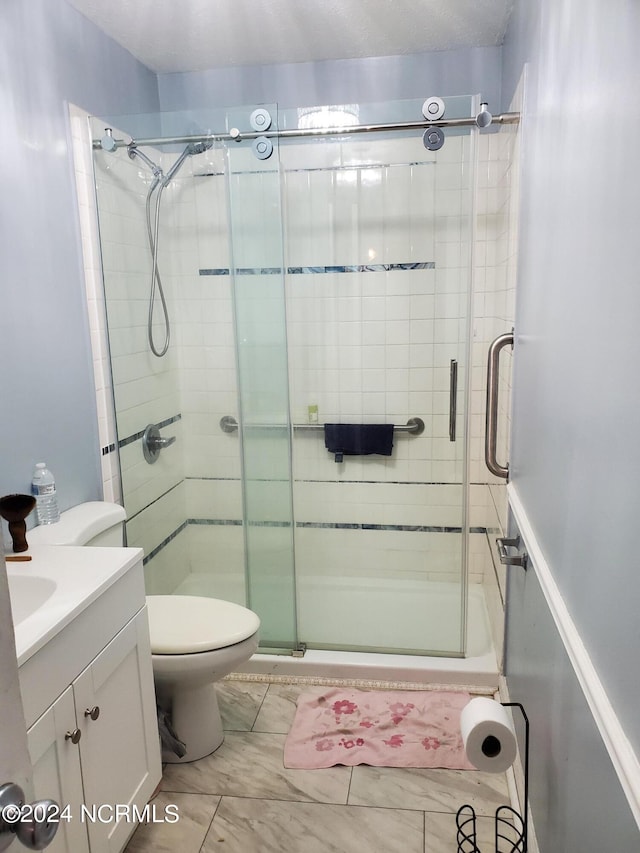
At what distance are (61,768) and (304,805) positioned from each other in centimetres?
86

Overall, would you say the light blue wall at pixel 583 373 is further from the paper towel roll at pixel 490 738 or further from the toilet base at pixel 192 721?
the toilet base at pixel 192 721

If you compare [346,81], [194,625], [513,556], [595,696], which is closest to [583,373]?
[595,696]

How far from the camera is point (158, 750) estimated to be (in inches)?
73.5

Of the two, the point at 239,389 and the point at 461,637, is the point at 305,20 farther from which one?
the point at 461,637

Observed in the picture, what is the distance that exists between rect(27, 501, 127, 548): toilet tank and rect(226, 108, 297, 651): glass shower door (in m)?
0.56

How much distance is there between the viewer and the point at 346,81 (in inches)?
111

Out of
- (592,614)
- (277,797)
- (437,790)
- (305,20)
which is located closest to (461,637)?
(437,790)

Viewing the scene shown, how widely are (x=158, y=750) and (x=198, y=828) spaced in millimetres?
252

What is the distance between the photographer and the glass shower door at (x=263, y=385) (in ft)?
7.73

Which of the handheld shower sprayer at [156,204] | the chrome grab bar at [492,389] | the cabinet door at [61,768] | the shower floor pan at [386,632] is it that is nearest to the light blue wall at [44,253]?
the handheld shower sprayer at [156,204]

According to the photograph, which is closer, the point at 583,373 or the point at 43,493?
the point at 583,373

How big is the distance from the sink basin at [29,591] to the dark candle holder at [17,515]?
0.21m

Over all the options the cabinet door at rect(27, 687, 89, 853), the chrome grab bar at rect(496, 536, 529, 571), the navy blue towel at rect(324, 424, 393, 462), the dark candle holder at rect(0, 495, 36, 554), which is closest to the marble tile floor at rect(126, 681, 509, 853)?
the cabinet door at rect(27, 687, 89, 853)
